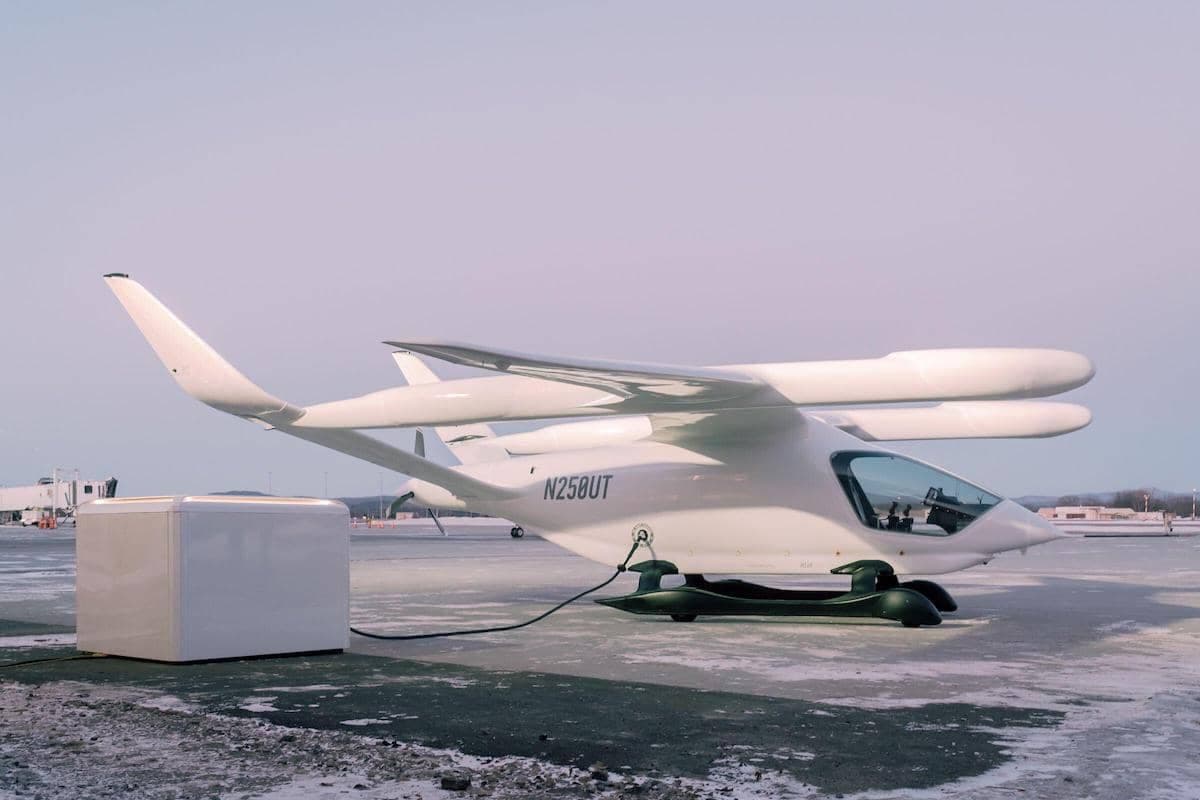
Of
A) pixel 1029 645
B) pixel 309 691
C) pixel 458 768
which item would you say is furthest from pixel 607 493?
pixel 458 768

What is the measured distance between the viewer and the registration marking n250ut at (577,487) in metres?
15.7

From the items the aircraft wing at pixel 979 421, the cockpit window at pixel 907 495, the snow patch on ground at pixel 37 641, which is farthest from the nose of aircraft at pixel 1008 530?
the snow patch on ground at pixel 37 641

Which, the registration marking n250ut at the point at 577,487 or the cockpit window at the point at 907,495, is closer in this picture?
the cockpit window at the point at 907,495

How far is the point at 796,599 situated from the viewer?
14.1m

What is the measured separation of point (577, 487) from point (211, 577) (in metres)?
6.36

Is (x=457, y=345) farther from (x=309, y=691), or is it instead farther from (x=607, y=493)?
(x=607, y=493)

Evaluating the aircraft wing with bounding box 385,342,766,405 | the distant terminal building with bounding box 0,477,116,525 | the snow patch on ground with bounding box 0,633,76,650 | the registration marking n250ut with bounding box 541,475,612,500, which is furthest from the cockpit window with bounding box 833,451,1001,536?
the distant terminal building with bounding box 0,477,116,525

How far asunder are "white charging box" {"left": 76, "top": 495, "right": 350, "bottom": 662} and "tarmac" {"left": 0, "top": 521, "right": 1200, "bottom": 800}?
290mm

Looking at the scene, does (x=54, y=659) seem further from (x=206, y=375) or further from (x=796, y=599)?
(x=796, y=599)

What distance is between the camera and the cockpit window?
13992 millimetres

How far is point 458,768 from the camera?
5898mm


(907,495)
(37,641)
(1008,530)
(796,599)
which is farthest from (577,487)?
(37,641)

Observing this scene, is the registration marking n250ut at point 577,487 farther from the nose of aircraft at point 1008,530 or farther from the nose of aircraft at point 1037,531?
the nose of aircraft at point 1037,531

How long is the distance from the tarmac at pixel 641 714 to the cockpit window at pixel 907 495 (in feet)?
4.06
